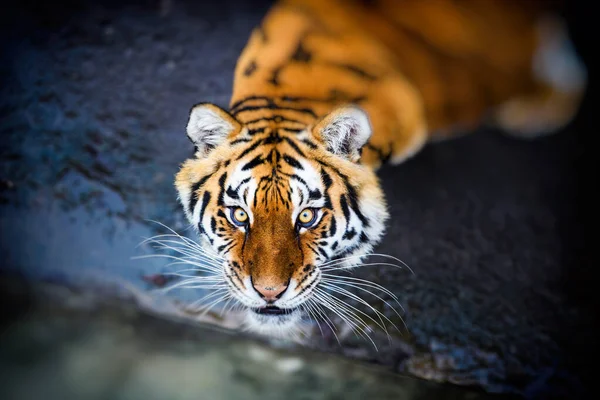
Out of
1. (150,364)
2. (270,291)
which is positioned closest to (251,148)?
(270,291)

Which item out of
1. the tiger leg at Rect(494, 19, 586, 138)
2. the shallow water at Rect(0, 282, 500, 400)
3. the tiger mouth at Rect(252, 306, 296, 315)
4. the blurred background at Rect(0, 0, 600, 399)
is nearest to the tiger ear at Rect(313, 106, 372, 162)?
the blurred background at Rect(0, 0, 600, 399)

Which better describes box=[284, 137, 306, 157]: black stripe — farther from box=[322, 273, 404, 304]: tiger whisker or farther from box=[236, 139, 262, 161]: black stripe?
box=[322, 273, 404, 304]: tiger whisker

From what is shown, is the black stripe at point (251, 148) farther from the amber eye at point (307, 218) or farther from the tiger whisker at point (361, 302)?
the tiger whisker at point (361, 302)

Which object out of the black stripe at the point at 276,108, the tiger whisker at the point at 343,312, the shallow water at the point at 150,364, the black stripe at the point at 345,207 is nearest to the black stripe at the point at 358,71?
the black stripe at the point at 276,108

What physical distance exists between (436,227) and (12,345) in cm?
149

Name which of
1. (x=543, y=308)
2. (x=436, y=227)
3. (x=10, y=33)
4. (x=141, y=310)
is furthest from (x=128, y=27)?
(x=543, y=308)

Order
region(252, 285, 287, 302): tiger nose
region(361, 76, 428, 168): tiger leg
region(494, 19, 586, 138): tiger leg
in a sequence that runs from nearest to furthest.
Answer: region(252, 285, 287, 302): tiger nose → region(361, 76, 428, 168): tiger leg → region(494, 19, 586, 138): tiger leg

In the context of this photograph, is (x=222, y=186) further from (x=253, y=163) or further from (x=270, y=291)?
(x=270, y=291)

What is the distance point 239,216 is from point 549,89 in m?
1.50

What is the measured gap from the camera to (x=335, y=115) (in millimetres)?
1481

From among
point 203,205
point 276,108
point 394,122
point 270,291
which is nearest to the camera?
point 270,291

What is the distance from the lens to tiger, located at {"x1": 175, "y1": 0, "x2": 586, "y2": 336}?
1.46 m

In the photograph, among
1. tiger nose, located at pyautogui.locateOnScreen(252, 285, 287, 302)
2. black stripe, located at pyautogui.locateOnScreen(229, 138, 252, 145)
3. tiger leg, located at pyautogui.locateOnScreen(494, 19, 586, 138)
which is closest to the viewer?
tiger nose, located at pyautogui.locateOnScreen(252, 285, 287, 302)

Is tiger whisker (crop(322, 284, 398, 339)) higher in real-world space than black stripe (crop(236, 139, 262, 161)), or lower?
lower
